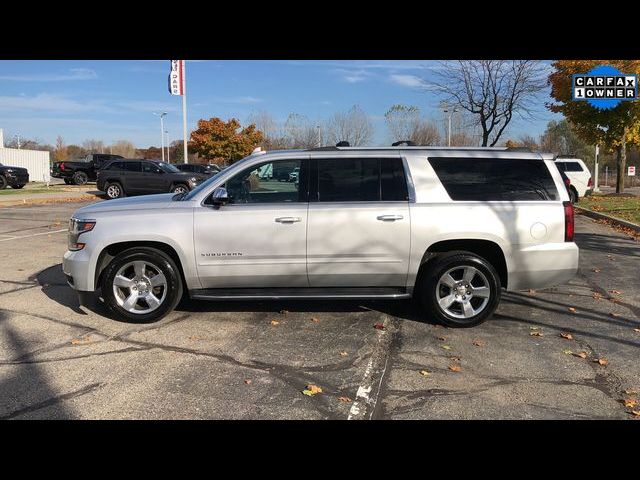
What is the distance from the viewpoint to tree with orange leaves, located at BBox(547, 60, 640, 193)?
21219 millimetres

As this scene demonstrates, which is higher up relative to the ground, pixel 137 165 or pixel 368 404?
pixel 137 165

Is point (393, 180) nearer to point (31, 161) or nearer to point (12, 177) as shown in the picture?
point (12, 177)

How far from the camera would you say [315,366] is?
4.60 m

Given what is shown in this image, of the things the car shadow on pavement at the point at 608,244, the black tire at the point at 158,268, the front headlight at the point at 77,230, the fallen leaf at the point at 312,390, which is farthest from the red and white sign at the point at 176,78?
the fallen leaf at the point at 312,390

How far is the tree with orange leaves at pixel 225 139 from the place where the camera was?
2045 inches

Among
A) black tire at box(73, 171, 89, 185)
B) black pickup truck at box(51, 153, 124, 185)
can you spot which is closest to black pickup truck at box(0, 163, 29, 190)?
black pickup truck at box(51, 153, 124, 185)

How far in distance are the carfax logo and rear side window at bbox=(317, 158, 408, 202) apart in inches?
720

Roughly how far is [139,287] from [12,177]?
27335mm

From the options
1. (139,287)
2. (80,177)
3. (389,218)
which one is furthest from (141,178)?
(389,218)

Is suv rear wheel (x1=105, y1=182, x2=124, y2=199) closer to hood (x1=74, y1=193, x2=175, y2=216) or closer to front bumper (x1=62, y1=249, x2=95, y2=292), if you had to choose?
hood (x1=74, y1=193, x2=175, y2=216)
